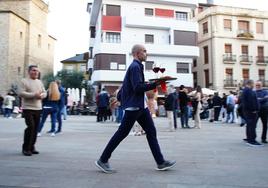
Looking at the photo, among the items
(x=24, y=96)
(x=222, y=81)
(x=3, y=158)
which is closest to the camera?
(x=3, y=158)

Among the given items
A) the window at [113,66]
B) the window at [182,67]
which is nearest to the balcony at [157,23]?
the window at [182,67]

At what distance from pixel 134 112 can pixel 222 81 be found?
41665 millimetres

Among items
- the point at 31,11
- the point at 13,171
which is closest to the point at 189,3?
the point at 31,11

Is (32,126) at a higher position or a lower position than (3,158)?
higher

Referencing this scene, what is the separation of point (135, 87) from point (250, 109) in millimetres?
4737

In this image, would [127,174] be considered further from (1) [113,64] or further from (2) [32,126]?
(1) [113,64]

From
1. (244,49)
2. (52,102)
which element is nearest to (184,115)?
(52,102)

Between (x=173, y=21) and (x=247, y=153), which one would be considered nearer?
(x=247, y=153)

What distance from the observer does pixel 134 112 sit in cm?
488

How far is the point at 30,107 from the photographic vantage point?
653 cm

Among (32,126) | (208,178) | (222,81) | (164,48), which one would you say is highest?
(164,48)

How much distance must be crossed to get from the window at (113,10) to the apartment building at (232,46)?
14.0 m

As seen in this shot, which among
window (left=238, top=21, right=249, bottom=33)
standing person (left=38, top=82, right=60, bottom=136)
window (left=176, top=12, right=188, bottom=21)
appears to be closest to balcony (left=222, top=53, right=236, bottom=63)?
window (left=238, top=21, right=249, bottom=33)

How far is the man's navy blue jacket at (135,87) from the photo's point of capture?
4730mm
